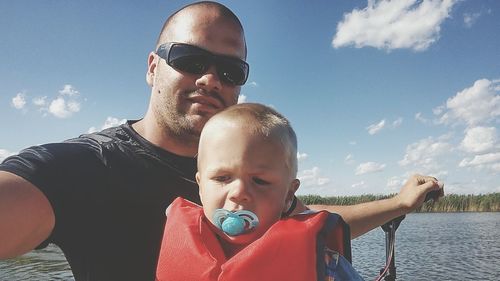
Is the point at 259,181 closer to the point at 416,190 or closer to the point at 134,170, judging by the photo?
the point at 134,170

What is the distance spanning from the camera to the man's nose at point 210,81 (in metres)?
2.68

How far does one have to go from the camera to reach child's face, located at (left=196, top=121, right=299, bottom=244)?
182cm

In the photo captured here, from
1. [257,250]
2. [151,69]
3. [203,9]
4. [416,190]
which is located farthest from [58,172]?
[416,190]

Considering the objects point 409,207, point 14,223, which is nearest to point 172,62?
point 14,223

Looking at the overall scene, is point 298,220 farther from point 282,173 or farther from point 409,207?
point 409,207

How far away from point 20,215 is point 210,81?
4.60ft

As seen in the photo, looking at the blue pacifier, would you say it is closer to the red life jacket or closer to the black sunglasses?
the red life jacket

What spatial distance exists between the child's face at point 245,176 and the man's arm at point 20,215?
0.73 metres

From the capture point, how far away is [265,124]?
1.93m

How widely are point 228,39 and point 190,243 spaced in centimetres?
147

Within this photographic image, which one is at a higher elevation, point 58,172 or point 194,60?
point 194,60

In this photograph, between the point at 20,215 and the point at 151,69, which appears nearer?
the point at 20,215

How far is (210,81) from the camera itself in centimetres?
267

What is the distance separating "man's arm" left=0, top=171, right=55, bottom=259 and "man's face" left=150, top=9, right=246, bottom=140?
3.25ft
